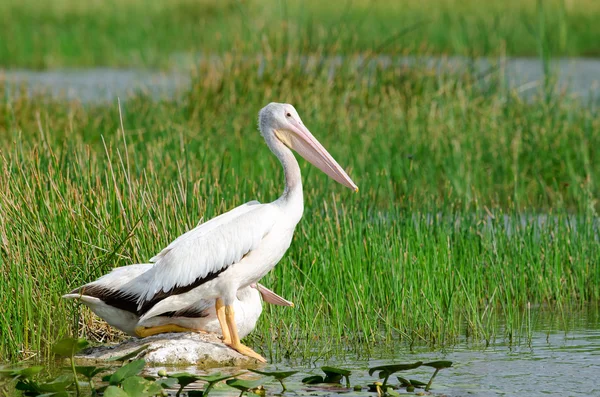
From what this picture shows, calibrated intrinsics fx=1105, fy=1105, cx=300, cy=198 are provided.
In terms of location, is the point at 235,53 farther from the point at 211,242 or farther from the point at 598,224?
the point at 211,242

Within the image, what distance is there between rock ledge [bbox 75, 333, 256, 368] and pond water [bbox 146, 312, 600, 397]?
9 centimetres

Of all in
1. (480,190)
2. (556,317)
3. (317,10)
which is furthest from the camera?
(317,10)

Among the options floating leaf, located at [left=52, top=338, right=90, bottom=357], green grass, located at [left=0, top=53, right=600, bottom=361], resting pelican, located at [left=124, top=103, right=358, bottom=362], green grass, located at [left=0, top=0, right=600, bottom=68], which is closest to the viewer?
floating leaf, located at [left=52, top=338, right=90, bottom=357]

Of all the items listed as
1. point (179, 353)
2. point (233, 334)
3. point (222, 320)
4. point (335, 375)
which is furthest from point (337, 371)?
point (179, 353)

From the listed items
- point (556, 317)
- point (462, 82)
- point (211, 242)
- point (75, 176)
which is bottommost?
point (556, 317)

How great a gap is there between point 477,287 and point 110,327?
Result: 251cm

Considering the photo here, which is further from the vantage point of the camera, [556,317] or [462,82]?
[462,82]

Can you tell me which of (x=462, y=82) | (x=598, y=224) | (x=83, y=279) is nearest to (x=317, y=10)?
(x=462, y=82)

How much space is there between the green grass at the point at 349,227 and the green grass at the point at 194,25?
845 cm

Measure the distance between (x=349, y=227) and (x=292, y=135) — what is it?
144 centimetres

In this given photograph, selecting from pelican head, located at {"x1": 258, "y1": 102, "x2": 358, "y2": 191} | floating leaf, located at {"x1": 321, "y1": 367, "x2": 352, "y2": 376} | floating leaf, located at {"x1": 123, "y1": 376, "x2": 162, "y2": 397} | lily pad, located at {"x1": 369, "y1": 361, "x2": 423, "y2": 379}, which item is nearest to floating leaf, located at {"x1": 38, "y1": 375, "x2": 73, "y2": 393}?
floating leaf, located at {"x1": 123, "y1": 376, "x2": 162, "y2": 397}

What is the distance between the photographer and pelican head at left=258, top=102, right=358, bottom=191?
20.5 ft

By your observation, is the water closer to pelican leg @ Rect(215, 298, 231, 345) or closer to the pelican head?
the pelican head

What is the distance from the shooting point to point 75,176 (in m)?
7.62
